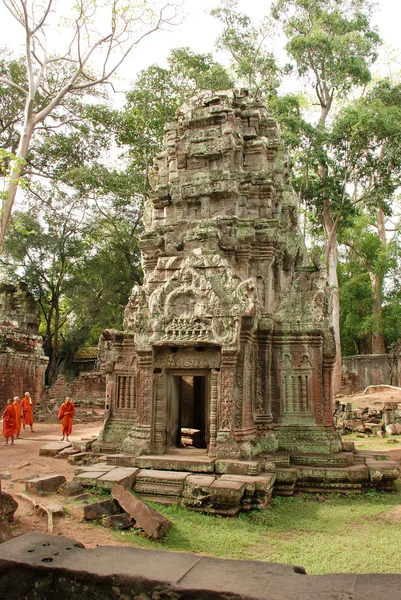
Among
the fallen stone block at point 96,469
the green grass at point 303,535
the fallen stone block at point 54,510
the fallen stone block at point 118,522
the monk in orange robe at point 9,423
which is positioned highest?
the monk in orange robe at point 9,423

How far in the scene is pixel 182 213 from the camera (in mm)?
10266

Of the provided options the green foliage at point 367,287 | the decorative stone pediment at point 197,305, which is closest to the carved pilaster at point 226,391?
the decorative stone pediment at point 197,305

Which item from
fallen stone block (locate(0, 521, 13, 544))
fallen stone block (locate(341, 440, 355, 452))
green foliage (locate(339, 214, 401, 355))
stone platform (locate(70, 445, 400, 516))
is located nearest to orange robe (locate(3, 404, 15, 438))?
stone platform (locate(70, 445, 400, 516))

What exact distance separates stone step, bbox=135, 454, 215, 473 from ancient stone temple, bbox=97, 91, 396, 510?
22mm

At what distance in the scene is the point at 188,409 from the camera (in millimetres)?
12930

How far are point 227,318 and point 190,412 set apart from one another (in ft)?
18.5

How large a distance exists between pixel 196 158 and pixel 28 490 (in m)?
7.23

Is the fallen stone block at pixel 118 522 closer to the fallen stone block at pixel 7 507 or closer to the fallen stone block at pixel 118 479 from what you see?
the fallen stone block at pixel 118 479

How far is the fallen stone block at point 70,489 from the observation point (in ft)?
22.3

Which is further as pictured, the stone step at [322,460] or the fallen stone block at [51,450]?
the fallen stone block at [51,450]

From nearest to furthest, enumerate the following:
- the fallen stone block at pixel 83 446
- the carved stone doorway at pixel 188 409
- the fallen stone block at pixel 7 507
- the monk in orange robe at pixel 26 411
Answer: the fallen stone block at pixel 7 507
the carved stone doorway at pixel 188 409
the fallen stone block at pixel 83 446
the monk in orange robe at pixel 26 411

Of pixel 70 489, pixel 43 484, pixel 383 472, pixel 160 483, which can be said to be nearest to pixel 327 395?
pixel 383 472

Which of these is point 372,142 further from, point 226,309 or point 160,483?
point 160,483

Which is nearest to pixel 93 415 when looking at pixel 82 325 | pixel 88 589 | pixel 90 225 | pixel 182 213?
pixel 82 325
